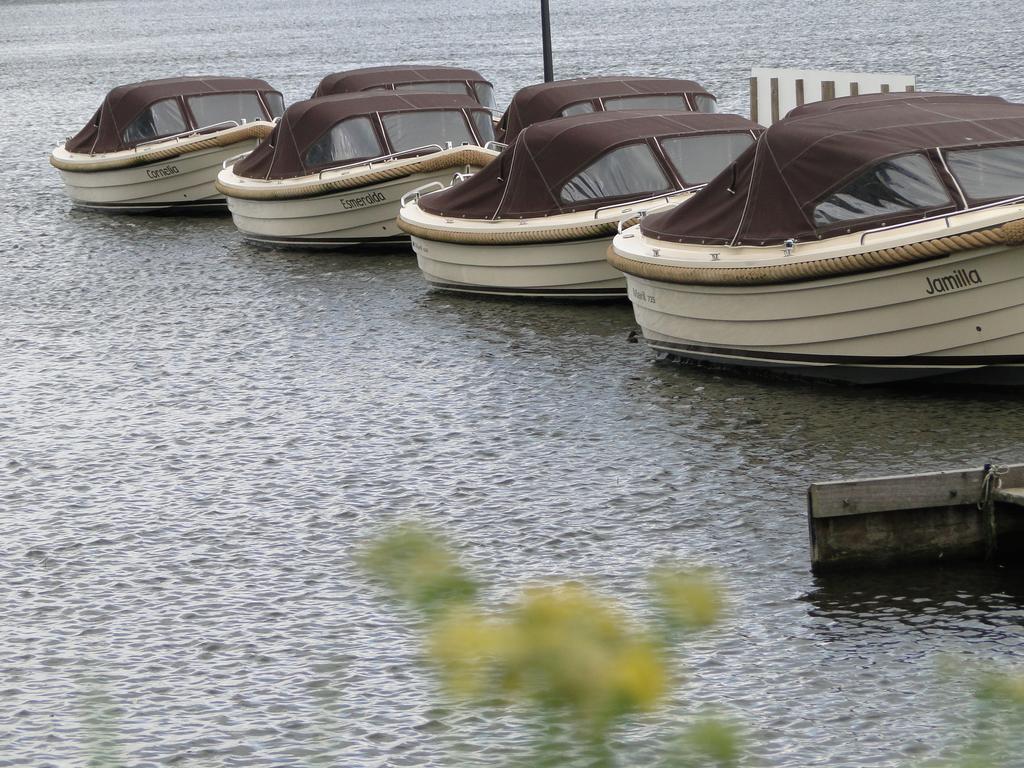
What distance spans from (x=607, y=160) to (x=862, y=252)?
5.30 m

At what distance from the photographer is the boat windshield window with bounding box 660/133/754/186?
1653 centimetres

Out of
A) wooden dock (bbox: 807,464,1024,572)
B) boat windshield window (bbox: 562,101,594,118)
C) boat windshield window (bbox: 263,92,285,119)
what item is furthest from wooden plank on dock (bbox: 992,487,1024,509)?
boat windshield window (bbox: 263,92,285,119)

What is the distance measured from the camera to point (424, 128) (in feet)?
70.7

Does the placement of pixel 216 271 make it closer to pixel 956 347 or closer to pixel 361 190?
pixel 361 190

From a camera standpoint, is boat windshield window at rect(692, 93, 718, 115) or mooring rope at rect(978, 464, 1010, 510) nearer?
mooring rope at rect(978, 464, 1010, 510)

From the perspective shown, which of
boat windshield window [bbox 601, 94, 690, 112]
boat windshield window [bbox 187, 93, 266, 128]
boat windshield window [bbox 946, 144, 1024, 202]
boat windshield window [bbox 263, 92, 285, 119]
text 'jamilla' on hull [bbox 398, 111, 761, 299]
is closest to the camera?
boat windshield window [bbox 946, 144, 1024, 202]

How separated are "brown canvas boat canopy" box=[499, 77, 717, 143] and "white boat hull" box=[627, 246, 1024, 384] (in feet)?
29.5

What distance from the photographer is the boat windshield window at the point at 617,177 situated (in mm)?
16453

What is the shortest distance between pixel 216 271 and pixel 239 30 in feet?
344

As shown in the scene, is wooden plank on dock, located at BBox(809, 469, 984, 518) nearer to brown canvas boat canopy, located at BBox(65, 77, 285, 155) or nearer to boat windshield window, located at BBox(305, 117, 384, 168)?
boat windshield window, located at BBox(305, 117, 384, 168)

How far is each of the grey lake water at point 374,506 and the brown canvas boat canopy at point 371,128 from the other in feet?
4.61

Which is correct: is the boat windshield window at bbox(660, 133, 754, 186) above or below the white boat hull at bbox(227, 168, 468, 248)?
above

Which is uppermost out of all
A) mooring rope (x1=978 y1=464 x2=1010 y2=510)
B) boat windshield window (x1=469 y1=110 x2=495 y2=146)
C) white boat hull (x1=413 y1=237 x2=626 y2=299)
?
mooring rope (x1=978 y1=464 x2=1010 y2=510)

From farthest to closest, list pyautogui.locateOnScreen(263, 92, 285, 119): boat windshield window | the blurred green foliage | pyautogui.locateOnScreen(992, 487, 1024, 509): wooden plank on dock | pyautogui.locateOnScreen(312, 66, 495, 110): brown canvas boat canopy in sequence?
pyautogui.locateOnScreen(263, 92, 285, 119): boat windshield window
pyautogui.locateOnScreen(312, 66, 495, 110): brown canvas boat canopy
pyautogui.locateOnScreen(992, 487, 1024, 509): wooden plank on dock
the blurred green foliage
